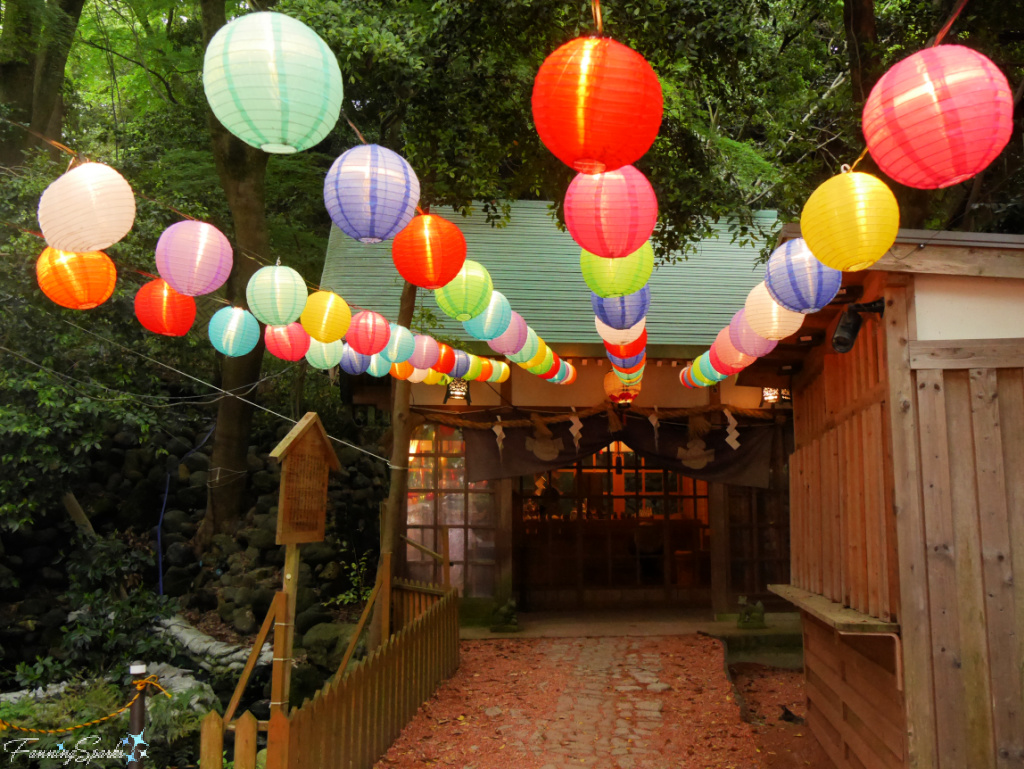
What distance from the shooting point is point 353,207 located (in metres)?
4.23

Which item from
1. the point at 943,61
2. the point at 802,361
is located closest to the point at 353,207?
the point at 943,61

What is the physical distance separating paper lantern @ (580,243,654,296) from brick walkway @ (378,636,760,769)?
4.01 m

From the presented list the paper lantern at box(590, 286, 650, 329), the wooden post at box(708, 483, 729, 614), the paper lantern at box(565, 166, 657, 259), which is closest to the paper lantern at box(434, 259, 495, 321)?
the paper lantern at box(590, 286, 650, 329)

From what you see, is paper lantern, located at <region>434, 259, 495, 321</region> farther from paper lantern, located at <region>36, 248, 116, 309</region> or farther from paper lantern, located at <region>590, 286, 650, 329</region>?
paper lantern, located at <region>36, 248, 116, 309</region>

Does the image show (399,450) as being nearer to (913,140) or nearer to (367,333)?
(367,333)

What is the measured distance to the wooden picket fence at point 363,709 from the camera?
441 centimetres

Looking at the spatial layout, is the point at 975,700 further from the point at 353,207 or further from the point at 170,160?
the point at 170,160

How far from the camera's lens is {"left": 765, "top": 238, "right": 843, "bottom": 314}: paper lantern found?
15.2 ft

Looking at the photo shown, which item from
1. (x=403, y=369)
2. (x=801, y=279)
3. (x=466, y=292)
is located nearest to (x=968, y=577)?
(x=801, y=279)

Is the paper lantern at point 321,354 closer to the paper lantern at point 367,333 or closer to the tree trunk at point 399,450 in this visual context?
the paper lantern at point 367,333

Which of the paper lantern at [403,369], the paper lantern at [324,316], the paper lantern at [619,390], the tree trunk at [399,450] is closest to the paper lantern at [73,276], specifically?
the paper lantern at [324,316]

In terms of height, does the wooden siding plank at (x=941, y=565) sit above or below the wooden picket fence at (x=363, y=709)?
above

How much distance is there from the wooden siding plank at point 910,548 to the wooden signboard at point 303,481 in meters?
3.95

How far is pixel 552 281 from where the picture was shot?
12.7m
